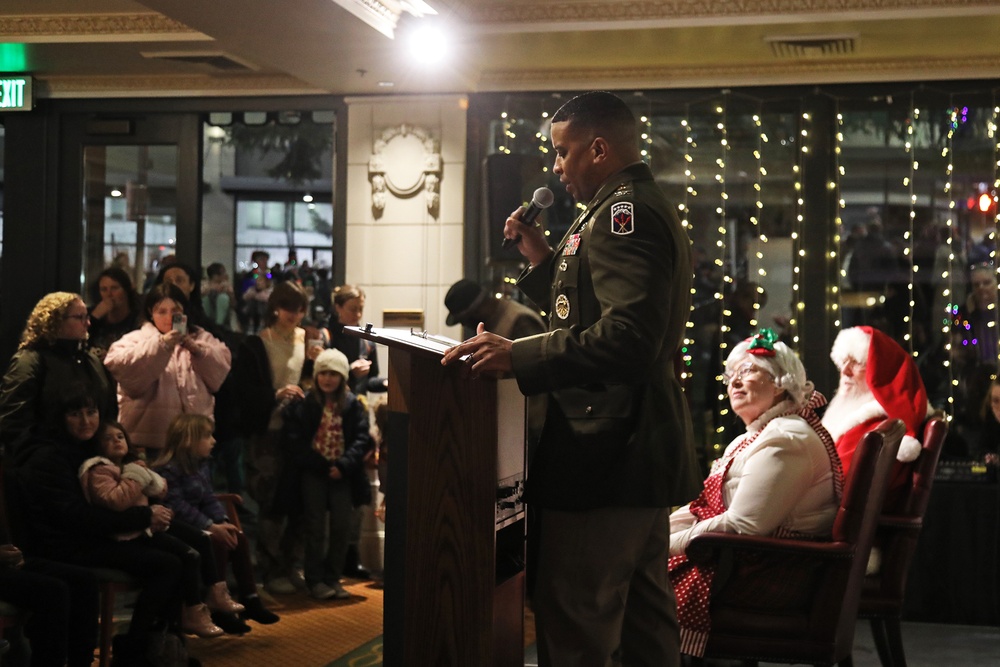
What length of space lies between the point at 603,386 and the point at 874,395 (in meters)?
2.68

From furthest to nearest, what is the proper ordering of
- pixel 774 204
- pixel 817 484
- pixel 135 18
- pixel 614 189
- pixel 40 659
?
pixel 774 204, pixel 135 18, pixel 40 659, pixel 817 484, pixel 614 189

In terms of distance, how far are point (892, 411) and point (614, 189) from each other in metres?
2.63

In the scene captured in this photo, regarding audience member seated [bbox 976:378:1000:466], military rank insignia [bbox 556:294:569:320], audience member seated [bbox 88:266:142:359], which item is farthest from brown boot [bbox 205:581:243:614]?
audience member seated [bbox 976:378:1000:466]

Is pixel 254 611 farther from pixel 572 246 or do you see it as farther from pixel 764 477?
pixel 572 246

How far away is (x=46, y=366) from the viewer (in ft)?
16.2

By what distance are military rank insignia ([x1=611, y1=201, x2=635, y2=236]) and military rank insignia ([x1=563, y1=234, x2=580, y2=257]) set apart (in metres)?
0.12

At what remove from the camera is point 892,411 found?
15.2 ft

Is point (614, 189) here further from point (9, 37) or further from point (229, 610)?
point (9, 37)

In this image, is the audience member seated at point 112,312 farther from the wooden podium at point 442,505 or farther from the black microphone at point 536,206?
the wooden podium at point 442,505

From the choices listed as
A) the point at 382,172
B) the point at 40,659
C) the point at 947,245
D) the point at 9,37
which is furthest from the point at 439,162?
the point at 40,659

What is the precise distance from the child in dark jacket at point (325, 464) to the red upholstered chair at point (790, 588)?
2862mm

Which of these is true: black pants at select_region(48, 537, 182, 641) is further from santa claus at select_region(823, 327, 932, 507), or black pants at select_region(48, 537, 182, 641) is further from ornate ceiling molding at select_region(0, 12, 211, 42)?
ornate ceiling molding at select_region(0, 12, 211, 42)

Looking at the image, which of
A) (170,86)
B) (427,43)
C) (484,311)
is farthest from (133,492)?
(170,86)

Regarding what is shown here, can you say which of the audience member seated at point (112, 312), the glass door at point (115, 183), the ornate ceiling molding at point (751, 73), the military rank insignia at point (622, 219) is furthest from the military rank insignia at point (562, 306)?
the glass door at point (115, 183)
